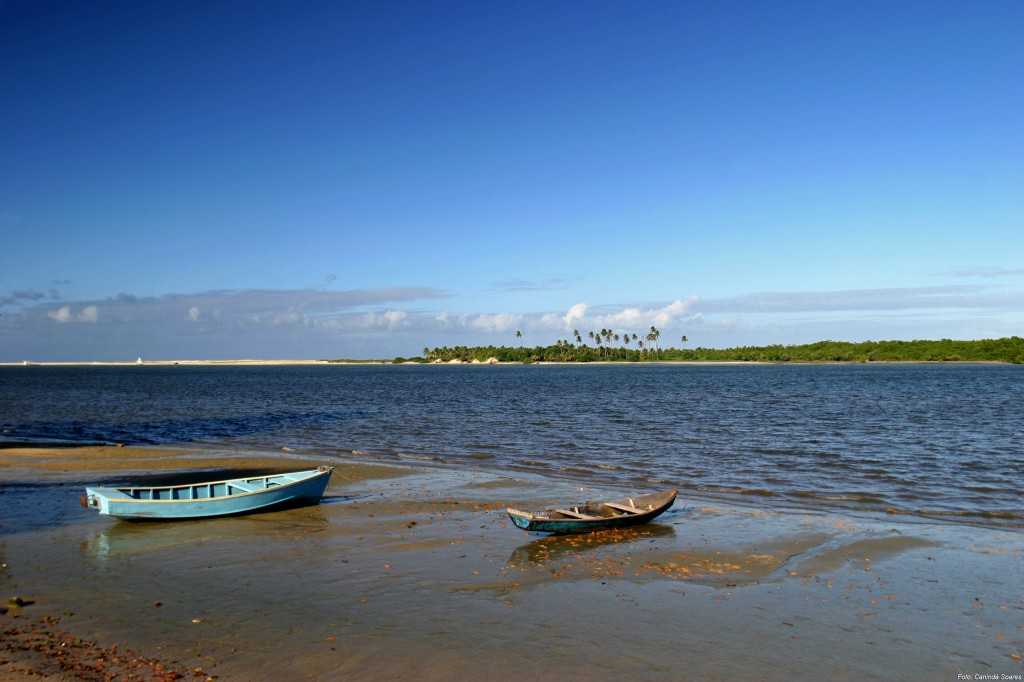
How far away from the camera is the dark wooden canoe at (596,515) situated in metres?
17.2

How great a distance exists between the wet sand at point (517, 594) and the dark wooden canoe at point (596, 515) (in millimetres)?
353

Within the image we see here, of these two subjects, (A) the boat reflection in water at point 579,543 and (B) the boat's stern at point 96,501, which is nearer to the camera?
(A) the boat reflection in water at point 579,543

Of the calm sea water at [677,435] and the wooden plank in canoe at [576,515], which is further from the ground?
the wooden plank in canoe at [576,515]

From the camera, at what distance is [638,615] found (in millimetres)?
12344

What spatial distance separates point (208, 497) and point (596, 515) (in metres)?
11.1

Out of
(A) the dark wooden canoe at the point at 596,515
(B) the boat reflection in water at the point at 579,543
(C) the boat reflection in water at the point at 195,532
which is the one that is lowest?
(C) the boat reflection in water at the point at 195,532

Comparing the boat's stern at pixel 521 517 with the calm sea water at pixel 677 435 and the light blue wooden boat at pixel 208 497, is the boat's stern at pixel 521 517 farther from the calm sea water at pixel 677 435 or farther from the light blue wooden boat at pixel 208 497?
the calm sea water at pixel 677 435

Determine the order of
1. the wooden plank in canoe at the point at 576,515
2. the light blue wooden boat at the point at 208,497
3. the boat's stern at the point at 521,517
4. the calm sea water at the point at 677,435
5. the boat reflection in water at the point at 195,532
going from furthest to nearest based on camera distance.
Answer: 1. the calm sea water at the point at 677,435
2. the light blue wooden boat at the point at 208,497
3. the wooden plank in canoe at the point at 576,515
4. the boat's stern at the point at 521,517
5. the boat reflection in water at the point at 195,532

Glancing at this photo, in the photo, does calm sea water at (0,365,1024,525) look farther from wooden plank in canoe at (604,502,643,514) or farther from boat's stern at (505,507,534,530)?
boat's stern at (505,507,534,530)

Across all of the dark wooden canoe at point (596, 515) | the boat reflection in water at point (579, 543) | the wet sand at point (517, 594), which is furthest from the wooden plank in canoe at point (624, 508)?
the wet sand at point (517, 594)

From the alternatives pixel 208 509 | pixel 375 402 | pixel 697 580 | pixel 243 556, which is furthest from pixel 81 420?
pixel 697 580

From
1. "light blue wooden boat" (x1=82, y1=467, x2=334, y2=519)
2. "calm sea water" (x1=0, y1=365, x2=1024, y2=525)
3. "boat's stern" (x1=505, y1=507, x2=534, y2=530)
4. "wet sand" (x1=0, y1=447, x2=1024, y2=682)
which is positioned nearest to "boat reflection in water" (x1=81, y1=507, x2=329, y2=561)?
"wet sand" (x1=0, y1=447, x2=1024, y2=682)

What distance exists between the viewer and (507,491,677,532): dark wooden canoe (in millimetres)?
17203

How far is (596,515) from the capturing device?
60.7 feet
